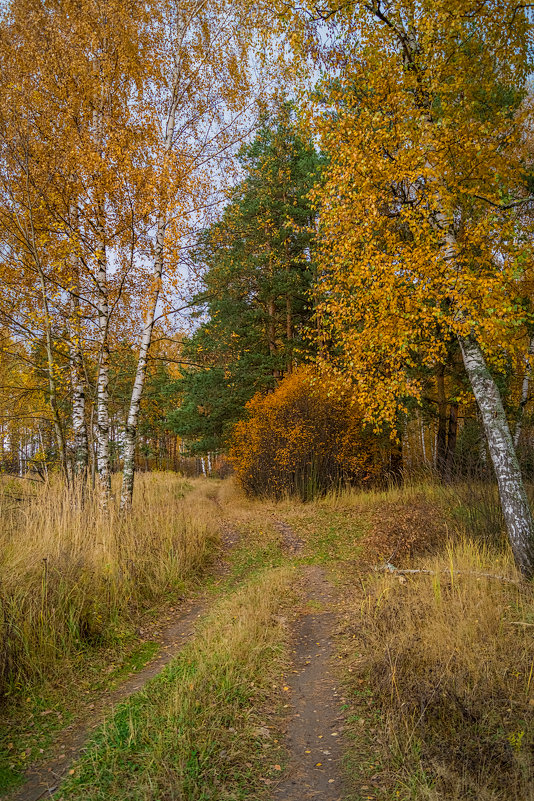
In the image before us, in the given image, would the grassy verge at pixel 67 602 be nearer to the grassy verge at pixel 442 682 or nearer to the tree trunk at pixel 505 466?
the grassy verge at pixel 442 682

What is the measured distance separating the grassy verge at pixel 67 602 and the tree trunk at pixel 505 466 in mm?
4442

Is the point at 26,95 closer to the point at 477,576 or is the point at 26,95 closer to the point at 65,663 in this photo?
the point at 65,663

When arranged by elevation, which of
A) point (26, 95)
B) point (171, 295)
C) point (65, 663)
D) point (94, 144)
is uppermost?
point (26, 95)

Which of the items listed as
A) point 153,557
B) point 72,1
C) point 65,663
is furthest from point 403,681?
point 72,1

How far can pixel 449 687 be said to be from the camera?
324 cm

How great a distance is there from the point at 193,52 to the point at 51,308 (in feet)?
19.4

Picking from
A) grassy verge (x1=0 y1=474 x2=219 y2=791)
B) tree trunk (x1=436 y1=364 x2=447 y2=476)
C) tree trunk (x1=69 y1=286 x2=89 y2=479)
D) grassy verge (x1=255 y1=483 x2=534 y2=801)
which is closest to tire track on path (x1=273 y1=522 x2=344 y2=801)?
grassy verge (x1=255 y1=483 x2=534 y2=801)

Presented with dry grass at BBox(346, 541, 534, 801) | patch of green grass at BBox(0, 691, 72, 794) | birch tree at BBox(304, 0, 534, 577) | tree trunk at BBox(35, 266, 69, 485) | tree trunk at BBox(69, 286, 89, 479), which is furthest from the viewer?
tree trunk at BBox(69, 286, 89, 479)

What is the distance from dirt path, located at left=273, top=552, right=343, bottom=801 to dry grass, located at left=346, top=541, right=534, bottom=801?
0.20 metres

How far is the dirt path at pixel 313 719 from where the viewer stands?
2.80 m

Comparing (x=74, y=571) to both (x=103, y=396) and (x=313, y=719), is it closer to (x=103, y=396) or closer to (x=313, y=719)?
(x=313, y=719)

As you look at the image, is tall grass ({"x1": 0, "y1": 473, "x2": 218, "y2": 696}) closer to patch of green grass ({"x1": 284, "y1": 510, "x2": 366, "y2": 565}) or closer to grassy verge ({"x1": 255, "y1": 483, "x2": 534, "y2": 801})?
patch of green grass ({"x1": 284, "y1": 510, "x2": 366, "y2": 565})

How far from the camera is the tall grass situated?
13.5 feet

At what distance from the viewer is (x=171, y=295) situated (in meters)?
8.59
